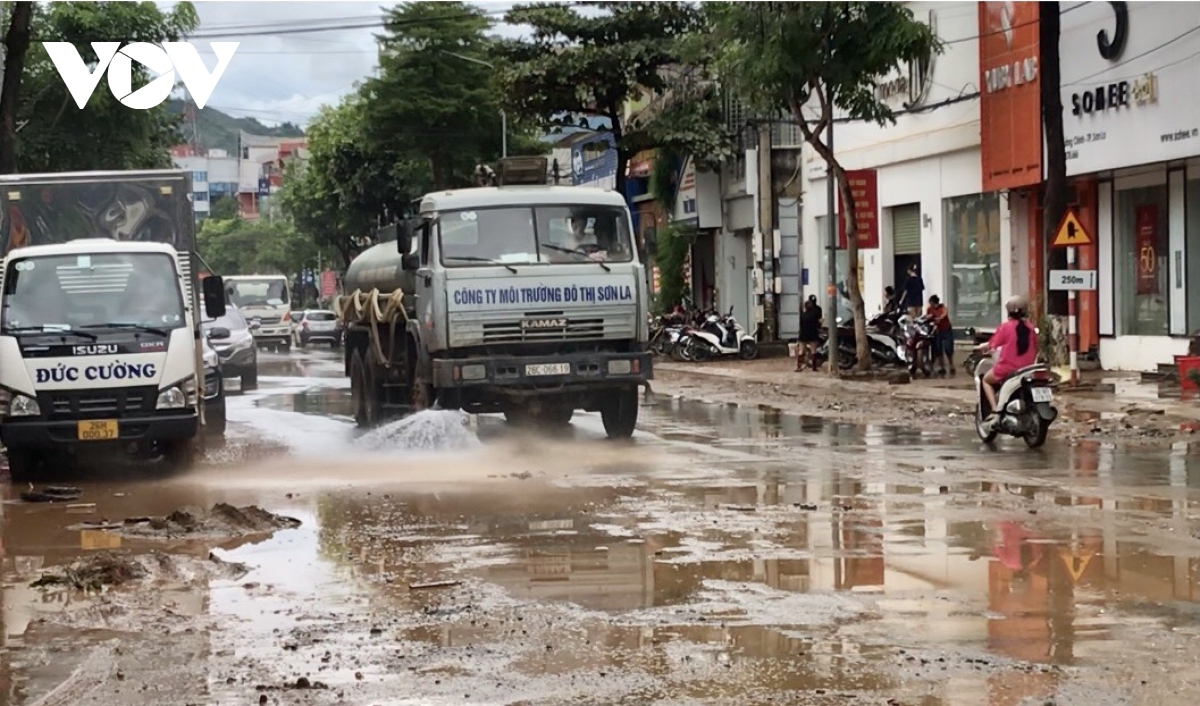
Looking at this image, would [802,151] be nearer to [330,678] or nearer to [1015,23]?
[1015,23]

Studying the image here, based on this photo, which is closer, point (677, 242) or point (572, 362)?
point (572, 362)

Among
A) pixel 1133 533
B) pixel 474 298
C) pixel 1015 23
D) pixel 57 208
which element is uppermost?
pixel 1015 23

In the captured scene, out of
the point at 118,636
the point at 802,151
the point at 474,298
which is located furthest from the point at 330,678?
the point at 802,151

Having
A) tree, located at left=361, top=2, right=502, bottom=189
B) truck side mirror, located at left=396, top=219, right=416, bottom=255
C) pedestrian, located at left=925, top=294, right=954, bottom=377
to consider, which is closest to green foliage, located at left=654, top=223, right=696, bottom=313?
tree, located at left=361, top=2, right=502, bottom=189

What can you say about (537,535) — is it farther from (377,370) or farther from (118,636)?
(377,370)

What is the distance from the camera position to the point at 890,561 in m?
9.65

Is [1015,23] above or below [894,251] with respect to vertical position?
above

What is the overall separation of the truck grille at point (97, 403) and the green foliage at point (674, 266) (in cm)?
3060

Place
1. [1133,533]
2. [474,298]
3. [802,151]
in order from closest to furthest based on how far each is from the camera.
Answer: [1133,533], [474,298], [802,151]

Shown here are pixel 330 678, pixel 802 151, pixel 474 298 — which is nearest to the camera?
pixel 330 678

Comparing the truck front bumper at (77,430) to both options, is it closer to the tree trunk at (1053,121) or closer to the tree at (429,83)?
the tree trunk at (1053,121)

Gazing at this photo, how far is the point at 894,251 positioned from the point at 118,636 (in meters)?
29.1

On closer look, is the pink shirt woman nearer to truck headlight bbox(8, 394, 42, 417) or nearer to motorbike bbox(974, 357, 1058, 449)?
motorbike bbox(974, 357, 1058, 449)

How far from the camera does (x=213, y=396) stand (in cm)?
2000
